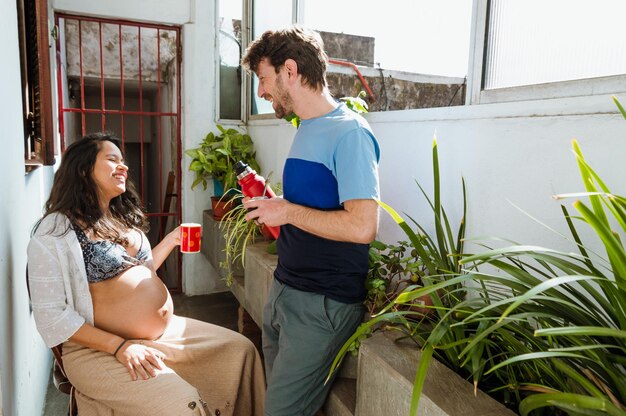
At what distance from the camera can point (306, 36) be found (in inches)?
59.4

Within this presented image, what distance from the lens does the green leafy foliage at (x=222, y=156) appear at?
358 centimetres

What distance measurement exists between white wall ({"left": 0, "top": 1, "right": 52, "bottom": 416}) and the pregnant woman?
93mm

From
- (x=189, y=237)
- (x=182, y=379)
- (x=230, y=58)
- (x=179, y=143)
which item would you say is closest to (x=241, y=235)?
(x=189, y=237)

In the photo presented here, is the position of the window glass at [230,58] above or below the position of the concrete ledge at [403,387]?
above

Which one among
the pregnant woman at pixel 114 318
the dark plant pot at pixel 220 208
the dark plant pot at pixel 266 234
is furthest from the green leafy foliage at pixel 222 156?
the pregnant woman at pixel 114 318

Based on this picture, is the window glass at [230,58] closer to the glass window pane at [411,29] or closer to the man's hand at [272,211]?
the glass window pane at [411,29]

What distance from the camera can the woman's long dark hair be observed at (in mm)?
1670

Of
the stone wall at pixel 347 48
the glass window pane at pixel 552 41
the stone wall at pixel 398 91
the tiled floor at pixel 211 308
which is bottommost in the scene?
the tiled floor at pixel 211 308


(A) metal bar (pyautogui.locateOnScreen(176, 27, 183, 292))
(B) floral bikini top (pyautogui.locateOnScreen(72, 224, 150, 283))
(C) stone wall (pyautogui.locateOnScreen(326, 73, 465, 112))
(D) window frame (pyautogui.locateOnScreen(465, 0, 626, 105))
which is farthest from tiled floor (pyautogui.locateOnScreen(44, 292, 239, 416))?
(D) window frame (pyautogui.locateOnScreen(465, 0, 626, 105))

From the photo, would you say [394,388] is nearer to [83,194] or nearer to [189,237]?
[189,237]

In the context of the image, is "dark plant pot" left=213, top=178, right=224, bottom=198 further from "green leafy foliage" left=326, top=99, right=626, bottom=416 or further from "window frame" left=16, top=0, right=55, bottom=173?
"green leafy foliage" left=326, top=99, right=626, bottom=416

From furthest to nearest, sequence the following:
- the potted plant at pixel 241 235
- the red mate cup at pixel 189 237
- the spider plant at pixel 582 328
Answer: the potted plant at pixel 241 235, the red mate cup at pixel 189 237, the spider plant at pixel 582 328

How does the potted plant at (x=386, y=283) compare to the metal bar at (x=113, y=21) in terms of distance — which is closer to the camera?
the potted plant at (x=386, y=283)

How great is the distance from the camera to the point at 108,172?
1.78 meters
